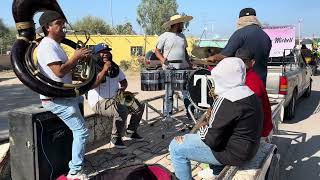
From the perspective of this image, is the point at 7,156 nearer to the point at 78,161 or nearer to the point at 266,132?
the point at 78,161

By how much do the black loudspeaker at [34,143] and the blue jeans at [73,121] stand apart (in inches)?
5.3

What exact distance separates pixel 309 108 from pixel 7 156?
8.18 m

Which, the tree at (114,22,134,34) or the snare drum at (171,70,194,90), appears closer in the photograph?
the snare drum at (171,70,194,90)

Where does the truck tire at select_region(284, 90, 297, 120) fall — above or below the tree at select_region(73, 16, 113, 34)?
below

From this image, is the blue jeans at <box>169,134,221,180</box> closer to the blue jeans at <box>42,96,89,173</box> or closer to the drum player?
the blue jeans at <box>42,96,89,173</box>

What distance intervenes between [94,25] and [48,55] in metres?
46.9

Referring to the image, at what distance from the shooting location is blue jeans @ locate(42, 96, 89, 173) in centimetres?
420

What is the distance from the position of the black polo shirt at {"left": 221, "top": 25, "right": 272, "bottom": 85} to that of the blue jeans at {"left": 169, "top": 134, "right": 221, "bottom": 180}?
1851mm

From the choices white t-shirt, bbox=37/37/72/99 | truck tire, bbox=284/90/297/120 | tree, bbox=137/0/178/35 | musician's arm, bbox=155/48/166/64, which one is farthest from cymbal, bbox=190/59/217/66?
tree, bbox=137/0/178/35

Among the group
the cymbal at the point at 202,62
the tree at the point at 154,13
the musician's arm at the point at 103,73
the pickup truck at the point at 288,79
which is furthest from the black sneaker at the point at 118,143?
the tree at the point at 154,13

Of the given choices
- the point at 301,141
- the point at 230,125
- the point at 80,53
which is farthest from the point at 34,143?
the point at 301,141

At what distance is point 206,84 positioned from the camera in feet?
19.4

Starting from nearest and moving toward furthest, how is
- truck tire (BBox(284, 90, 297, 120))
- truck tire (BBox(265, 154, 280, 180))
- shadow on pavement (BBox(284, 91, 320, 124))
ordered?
1. truck tire (BBox(265, 154, 280, 180))
2. truck tire (BBox(284, 90, 297, 120))
3. shadow on pavement (BBox(284, 91, 320, 124))

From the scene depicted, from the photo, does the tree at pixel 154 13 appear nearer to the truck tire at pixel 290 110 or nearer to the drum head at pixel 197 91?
the truck tire at pixel 290 110
